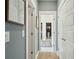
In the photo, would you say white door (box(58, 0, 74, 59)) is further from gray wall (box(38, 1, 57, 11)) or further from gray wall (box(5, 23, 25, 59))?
gray wall (box(38, 1, 57, 11))

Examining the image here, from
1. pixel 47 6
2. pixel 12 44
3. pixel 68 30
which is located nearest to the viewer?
pixel 12 44

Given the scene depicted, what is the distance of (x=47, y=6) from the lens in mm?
8781

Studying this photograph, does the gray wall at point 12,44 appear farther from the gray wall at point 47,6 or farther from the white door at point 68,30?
the gray wall at point 47,6

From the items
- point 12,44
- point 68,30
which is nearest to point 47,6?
point 68,30

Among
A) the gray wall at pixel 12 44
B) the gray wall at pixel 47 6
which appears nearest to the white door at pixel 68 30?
the gray wall at pixel 12 44

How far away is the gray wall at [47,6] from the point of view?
8.77m

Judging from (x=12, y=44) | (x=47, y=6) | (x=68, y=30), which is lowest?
(x=12, y=44)

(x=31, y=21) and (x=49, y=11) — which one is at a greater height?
(x=49, y=11)

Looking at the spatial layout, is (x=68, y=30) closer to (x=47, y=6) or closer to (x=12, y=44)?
(x=12, y=44)

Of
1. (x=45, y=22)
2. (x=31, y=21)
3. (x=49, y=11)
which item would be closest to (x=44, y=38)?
(x=45, y=22)

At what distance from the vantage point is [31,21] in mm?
5418
